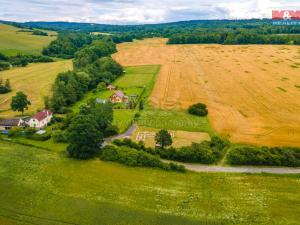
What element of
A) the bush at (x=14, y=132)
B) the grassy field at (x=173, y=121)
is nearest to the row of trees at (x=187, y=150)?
the grassy field at (x=173, y=121)

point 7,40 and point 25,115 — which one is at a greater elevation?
point 7,40

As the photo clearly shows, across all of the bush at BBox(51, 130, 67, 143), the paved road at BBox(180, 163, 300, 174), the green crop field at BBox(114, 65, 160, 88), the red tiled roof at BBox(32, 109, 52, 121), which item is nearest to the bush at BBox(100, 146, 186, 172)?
the paved road at BBox(180, 163, 300, 174)

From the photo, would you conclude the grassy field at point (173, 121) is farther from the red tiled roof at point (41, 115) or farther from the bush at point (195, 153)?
the red tiled roof at point (41, 115)

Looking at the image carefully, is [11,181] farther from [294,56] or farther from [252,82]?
[294,56]

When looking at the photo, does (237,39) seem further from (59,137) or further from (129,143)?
(59,137)

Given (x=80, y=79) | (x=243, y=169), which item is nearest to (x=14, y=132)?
(x=80, y=79)

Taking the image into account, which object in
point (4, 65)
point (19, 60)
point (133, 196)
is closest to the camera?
point (133, 196)

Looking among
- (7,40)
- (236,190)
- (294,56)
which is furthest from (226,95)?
(7,40)
